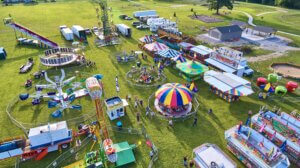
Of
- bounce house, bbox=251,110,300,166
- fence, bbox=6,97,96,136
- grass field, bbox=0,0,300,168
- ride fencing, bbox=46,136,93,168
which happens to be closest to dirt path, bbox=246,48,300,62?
grass field, bbox=0,0,300,168

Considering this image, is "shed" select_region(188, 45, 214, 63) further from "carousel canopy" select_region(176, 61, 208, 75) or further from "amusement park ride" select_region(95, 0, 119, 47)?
"amusement park ride" select_region(95, 0, 119, 47)

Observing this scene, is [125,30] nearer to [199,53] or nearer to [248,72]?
[199,53]

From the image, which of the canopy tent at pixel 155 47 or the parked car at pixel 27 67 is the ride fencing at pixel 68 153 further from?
the canopy tent at pixel 155 47

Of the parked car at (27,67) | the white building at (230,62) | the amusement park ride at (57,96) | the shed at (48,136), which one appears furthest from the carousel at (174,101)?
the parked car at (27,67)

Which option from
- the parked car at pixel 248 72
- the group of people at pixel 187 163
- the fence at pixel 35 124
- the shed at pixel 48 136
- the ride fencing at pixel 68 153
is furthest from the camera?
the parked car at pixel 248 72

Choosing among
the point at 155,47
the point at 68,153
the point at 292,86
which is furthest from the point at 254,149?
the point at 155,47
